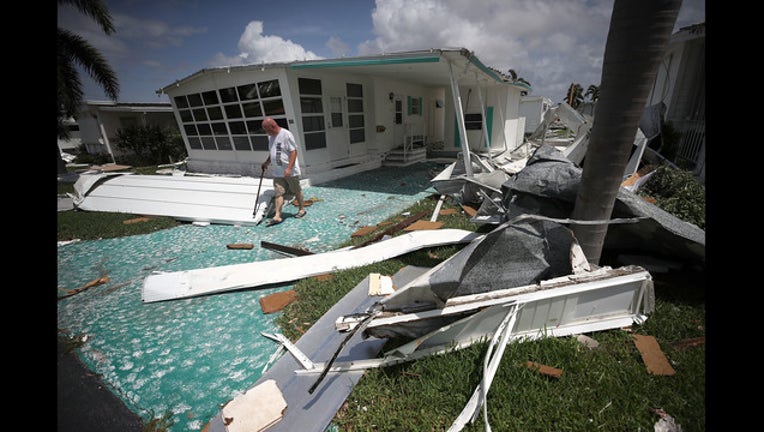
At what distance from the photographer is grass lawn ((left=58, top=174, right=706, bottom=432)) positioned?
66.6 inches

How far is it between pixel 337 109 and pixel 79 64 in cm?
1254

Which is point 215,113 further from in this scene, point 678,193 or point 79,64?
point 678,193

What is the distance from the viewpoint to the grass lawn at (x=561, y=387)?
66.6 inches

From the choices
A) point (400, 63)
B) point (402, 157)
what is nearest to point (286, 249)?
point (400, 63)

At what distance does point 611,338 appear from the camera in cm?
223

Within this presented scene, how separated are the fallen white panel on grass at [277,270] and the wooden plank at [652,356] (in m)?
2.04

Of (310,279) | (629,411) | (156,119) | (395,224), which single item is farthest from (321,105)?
(156,119)

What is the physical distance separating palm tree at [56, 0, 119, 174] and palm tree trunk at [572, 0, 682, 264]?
16.6m

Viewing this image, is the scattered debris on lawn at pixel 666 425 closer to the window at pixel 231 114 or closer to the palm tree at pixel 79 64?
the window at pixel 231 114

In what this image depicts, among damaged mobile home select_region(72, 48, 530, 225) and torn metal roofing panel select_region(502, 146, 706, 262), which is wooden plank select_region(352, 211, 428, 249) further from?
damaged mobile home select_region(72, 48, 530, 225)

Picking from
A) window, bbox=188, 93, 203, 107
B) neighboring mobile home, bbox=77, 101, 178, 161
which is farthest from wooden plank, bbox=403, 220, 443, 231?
neighboring mobile home, bbox=77, 101, 178, 161

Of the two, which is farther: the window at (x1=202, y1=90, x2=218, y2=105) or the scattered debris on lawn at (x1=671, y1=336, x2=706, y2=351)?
the window at (x1=202, y1=90, x2=218, y2=105)
